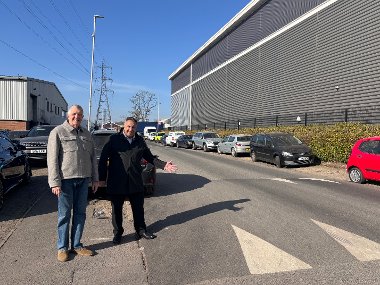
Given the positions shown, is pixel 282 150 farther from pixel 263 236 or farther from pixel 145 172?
pixel 263 236

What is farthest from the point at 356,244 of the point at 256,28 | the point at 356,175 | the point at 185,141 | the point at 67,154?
the point at 185,141

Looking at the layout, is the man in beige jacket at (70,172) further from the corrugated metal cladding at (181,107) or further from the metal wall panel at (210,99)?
the corrugated metal cladding at (181,107)

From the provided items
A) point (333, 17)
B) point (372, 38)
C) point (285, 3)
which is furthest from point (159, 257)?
point (285, 3)

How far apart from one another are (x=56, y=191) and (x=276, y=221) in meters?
3.93

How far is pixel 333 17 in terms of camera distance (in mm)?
22672

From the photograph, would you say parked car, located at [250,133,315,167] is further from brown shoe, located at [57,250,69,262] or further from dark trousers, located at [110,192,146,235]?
brown shoe, located at [57,250,69,262]

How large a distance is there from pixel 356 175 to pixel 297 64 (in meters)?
15.6

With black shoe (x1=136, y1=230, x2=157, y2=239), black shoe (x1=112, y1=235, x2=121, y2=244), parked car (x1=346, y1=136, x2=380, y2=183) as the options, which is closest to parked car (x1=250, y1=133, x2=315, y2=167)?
parked car (x1=346, y1=136, x2=380, y2=183)

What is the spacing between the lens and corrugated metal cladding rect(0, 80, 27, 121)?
49.3 metres

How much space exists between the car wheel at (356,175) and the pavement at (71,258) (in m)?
8.50

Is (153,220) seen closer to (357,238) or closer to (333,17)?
(357,238)

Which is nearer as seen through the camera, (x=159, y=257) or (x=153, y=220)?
(x=159, y=257)

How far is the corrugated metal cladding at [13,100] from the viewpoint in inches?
1941

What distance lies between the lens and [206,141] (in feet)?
107
